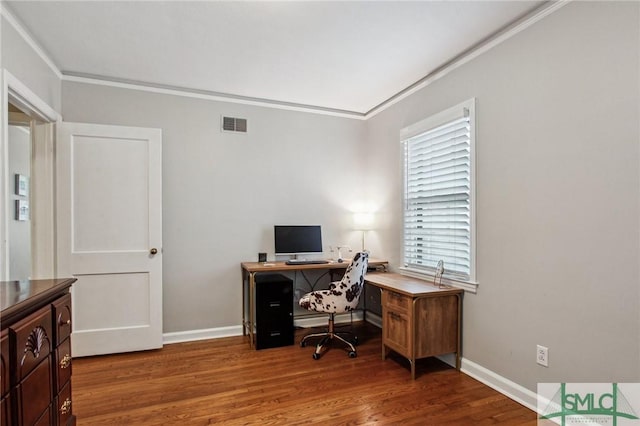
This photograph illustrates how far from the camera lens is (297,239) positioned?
3.91 meters

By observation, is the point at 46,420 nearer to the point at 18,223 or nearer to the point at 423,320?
the point at 423,320

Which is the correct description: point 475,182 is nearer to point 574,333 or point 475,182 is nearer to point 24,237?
point 574,333

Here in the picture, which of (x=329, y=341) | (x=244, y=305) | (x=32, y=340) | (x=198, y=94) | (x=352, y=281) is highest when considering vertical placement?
(x=198, y=94)

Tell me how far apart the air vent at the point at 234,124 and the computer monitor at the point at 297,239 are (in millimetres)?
1165

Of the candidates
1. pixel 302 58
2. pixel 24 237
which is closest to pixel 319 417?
pixel 302 58

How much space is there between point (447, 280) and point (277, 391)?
1672mm

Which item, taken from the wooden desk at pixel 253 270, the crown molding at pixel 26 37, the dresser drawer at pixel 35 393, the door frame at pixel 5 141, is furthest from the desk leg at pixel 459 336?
the crown molding at pixel 26 37

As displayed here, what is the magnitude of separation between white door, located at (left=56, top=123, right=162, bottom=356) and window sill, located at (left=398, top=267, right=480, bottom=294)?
249cm

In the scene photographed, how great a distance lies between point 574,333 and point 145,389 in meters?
2.94

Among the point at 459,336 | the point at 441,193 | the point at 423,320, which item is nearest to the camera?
the point at 423,320

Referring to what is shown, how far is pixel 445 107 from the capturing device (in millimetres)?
3025

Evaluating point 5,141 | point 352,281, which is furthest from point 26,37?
point 352,281

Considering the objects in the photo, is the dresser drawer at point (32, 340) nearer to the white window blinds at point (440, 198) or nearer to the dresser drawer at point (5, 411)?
the dresser drawer at point (5, 411)

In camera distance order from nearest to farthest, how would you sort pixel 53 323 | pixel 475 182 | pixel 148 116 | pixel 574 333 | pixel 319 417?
pixel 53 323 < pixel 574 333 < pixel 319 417 < pixel 475 182 < pixel 148 116
